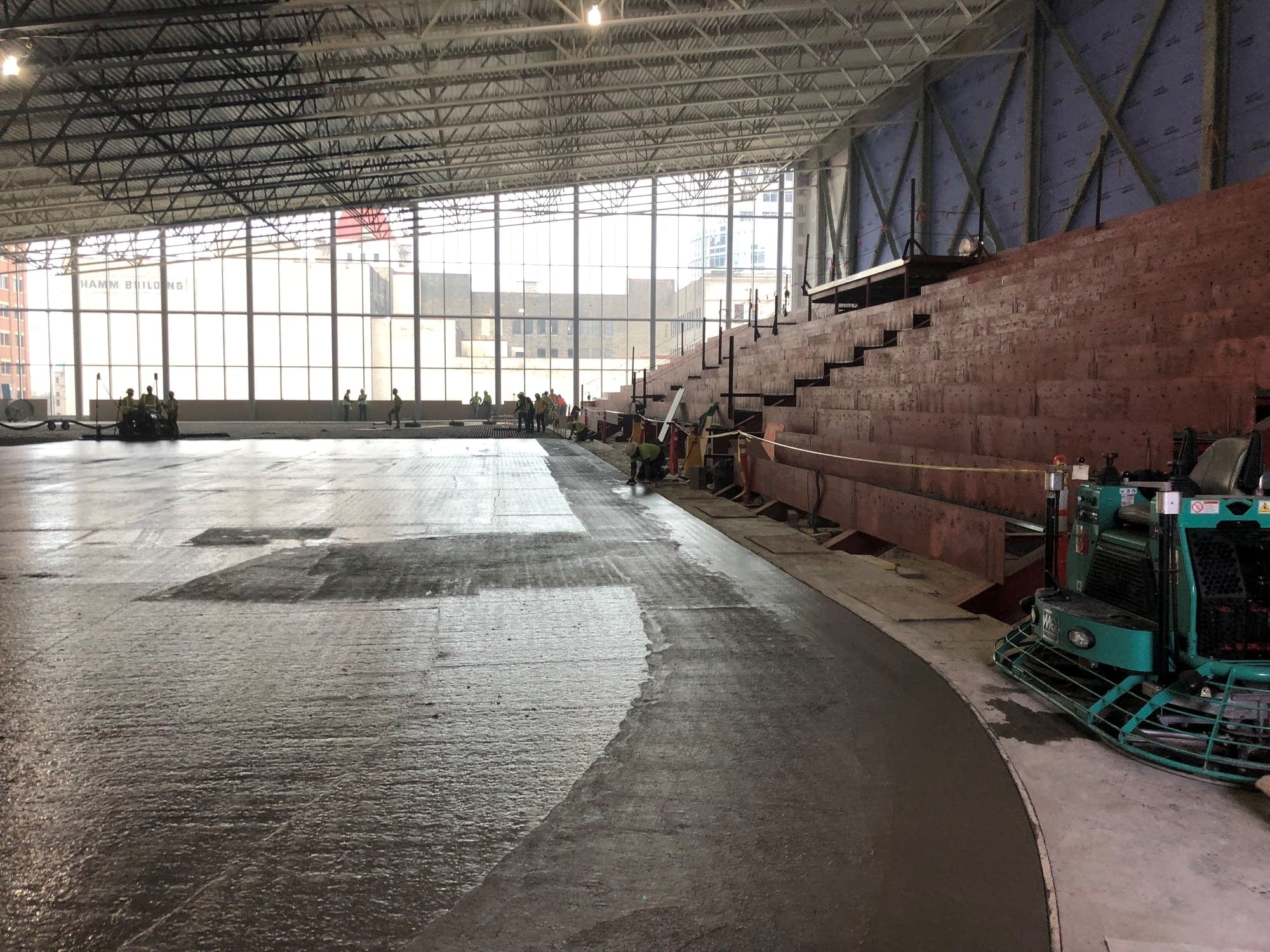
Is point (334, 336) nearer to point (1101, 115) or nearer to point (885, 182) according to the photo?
point (885, 182)

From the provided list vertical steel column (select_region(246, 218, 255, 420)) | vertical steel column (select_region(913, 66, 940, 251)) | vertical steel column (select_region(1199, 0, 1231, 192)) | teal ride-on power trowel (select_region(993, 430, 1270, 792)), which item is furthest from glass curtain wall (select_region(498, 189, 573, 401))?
teal ride-on power trowel (select_region(993, 430, 1270, 792))

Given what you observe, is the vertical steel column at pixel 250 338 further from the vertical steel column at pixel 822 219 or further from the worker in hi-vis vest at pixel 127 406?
the vertical steel column at pixel 822 219

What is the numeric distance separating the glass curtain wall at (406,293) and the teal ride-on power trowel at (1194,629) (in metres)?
41.2

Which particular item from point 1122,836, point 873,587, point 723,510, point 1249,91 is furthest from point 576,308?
point 1122,836

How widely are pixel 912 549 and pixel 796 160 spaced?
34977 mm

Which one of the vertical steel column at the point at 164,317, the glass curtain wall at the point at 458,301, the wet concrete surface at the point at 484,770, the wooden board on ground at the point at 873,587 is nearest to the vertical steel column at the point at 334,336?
the glass curtain wall at the point at 458,301

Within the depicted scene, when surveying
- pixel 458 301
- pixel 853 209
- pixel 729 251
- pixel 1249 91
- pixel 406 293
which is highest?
pixel 729 251

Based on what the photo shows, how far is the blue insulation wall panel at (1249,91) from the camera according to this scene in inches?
634

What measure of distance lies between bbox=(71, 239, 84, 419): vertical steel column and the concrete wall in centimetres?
66

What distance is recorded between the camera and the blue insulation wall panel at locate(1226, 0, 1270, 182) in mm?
16109

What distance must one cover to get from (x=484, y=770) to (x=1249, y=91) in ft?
62.3

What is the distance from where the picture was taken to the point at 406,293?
1891 inches

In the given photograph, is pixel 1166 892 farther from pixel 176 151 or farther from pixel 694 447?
pixel 176 151

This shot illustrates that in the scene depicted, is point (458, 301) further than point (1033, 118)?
Yes
